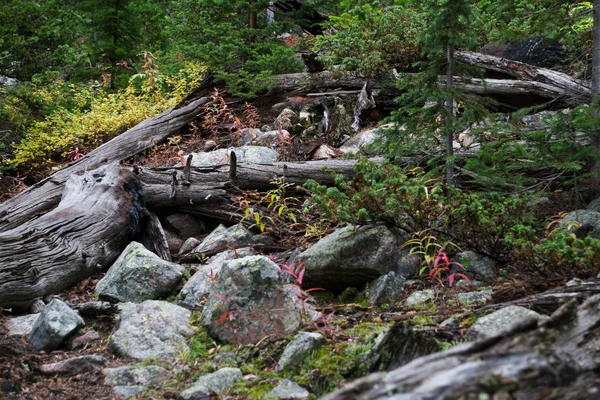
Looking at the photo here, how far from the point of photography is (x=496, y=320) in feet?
11.3

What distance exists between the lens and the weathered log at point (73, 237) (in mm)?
5707

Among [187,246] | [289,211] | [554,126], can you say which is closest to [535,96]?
[554,126]

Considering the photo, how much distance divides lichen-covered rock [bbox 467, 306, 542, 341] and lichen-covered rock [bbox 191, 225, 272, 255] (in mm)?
3526

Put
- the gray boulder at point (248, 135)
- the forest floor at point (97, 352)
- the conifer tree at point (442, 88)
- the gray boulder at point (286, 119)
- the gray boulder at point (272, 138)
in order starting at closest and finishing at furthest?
the forest floor at point (97, 352) → the conifer tree at point (442, 88) → the gray boulder at point (272, 138) → the gray boulder at point (248, 135) → the gray boulder at point (286, 119)

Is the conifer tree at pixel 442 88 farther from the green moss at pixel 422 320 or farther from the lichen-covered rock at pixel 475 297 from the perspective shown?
the green moss at pixel 422 320

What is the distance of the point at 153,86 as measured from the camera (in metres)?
12.9

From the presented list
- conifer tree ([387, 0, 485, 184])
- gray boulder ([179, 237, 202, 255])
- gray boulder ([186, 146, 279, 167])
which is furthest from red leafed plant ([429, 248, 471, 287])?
gray boulder ([186, 146, 279, 167])

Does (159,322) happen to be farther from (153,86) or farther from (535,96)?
(153,86)

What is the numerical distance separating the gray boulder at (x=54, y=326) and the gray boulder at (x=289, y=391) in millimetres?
2118

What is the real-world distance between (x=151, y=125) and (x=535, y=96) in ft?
23.4

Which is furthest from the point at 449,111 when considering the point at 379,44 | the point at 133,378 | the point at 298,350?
the point at 379,44

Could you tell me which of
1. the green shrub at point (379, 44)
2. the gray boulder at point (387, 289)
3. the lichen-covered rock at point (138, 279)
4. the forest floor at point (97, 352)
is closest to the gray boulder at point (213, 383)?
the forest floor at point (97, 352)

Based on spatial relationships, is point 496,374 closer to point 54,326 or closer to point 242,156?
point 54,326

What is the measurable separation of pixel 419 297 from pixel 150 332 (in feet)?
7.27
